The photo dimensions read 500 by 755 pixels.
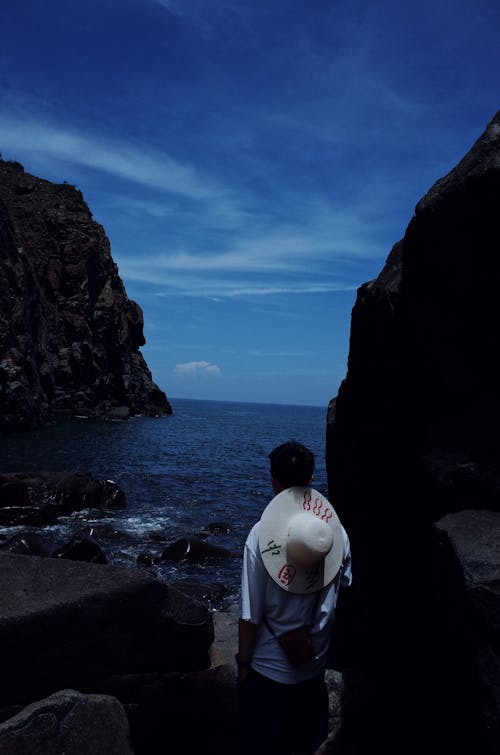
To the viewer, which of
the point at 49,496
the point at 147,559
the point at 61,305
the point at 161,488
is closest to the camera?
the point at 147,559

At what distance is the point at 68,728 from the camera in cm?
342

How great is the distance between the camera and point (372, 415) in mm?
5973

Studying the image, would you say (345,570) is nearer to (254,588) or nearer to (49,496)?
(254,588)

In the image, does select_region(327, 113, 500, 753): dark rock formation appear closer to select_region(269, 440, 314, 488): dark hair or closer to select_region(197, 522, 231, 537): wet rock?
select_region(269, 440, 314, 488): dark hair

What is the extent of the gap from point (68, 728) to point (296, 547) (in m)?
1.86

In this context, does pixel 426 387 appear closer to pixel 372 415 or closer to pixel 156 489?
pixel 372 415

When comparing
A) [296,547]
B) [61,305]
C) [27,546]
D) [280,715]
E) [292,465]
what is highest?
[61,305]

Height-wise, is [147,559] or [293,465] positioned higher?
[293,465]

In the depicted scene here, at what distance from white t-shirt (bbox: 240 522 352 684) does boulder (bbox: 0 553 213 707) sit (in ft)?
4.85

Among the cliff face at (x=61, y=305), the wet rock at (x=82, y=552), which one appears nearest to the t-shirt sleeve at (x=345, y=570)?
the wet rock at (x=82, y=552)

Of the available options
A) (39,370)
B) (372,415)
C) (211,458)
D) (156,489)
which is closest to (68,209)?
(39,370)

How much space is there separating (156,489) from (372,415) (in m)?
21.3

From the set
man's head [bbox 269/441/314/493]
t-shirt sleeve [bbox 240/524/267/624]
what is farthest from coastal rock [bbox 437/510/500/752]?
t-shirt sleeve [bbox 240/524/267/624]

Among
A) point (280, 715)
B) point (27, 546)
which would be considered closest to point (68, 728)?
point (280, 715)
